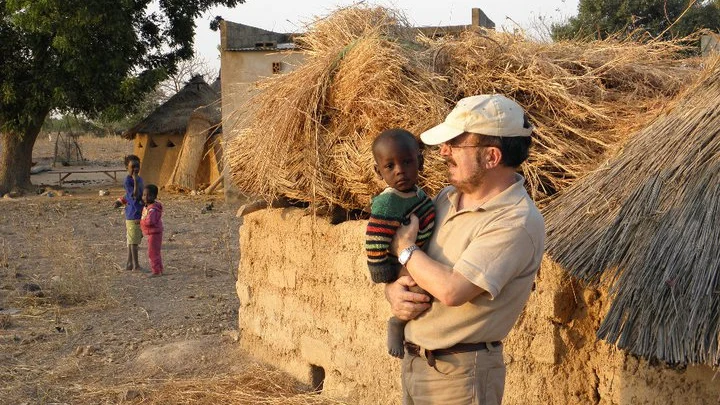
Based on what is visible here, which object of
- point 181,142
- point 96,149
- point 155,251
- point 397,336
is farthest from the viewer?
point 96,149

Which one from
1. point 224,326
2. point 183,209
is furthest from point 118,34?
point 224,326

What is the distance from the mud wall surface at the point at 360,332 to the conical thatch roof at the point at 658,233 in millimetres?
261

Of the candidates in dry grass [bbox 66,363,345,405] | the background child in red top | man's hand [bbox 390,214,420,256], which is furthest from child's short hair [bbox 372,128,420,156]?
the background child in red top

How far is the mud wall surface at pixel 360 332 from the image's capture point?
136 inches

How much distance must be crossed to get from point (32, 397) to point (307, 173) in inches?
99.6

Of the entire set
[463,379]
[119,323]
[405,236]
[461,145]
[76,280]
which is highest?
[461,145]

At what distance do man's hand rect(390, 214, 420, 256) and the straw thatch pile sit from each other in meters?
1.41

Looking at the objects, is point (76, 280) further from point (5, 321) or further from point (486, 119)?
point (486, 119)

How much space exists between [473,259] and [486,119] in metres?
0.44

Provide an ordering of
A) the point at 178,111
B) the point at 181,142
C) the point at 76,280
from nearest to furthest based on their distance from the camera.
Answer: the point at 76,280
the point at 181,142
the point at 178,111

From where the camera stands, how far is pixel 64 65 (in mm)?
17219

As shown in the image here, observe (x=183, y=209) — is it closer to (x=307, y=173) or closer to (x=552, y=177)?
(x=307, y=173)

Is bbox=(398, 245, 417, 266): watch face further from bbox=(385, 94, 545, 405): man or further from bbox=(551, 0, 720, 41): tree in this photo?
bbox=(551, 0, 720, 41): tree

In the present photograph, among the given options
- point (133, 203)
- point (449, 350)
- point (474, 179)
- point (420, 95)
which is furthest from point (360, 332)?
point (133, 203)
